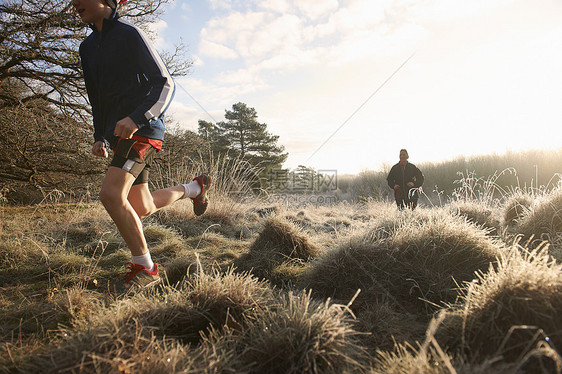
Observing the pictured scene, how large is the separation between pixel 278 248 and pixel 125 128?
201 cm

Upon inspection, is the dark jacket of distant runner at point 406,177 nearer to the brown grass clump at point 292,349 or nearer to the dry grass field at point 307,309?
the dry grass field at point 307,309

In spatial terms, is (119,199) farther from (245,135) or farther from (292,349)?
(245,135)

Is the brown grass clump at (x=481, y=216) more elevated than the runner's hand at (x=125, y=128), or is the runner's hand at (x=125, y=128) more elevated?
the runner's hand at (x=125, y=128)

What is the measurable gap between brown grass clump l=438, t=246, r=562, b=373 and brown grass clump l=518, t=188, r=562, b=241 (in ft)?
8.74

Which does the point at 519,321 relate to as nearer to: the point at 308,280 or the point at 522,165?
the point at 308,280

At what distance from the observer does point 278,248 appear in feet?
11.3

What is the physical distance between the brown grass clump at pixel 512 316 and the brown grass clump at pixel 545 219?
2.66m

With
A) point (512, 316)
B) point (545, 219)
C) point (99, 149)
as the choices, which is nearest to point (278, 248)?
point (99, 149)

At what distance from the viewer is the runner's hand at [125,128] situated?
2.15 m

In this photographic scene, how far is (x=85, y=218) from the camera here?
5.10 m

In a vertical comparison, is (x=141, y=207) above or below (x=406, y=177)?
below

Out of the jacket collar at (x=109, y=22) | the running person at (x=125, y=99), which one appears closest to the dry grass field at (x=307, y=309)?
the running person at (x=125, y=99)

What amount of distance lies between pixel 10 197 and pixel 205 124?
23306 mm

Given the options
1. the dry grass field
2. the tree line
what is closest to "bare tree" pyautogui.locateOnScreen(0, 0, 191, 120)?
the tree line
